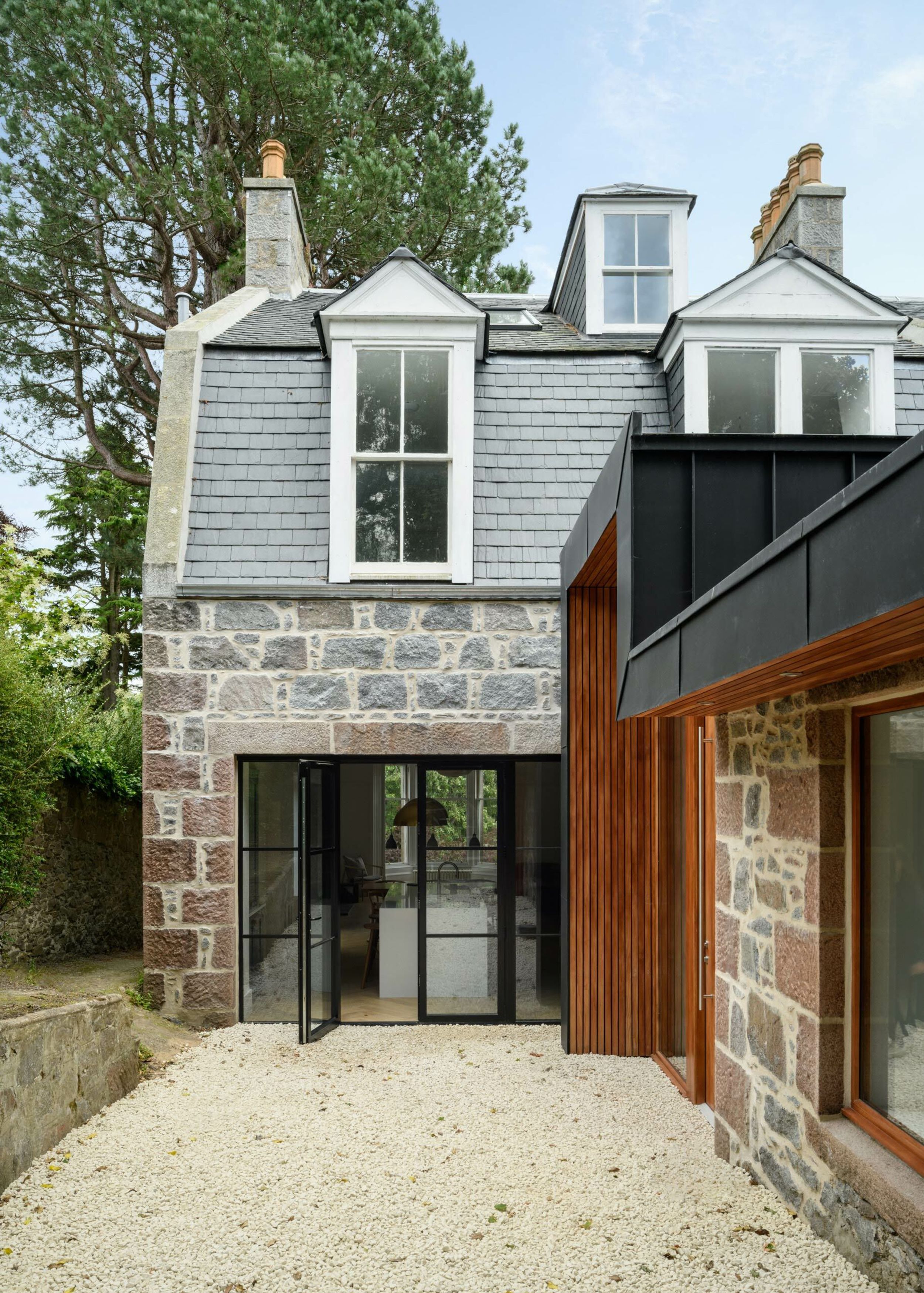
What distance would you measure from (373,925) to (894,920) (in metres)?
6.07

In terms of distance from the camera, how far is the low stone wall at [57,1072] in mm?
4176

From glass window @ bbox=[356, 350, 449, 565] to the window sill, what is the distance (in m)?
4.80

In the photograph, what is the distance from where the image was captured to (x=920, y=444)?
147 centimetres

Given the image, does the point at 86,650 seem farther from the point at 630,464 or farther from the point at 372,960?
the point at 630,464

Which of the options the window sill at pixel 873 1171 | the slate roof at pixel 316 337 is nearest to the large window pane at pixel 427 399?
the slate roof at pixel 316 337

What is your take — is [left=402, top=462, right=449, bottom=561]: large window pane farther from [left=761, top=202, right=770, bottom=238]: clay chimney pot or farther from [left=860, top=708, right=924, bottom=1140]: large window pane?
[left=761, top=202, right=770, bottom=238]: clay chimney pot

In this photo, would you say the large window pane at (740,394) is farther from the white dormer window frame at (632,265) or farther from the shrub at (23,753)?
the shrub at (23,753)

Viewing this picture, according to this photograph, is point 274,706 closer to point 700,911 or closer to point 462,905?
point 462,905

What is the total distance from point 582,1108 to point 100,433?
43.6 feet

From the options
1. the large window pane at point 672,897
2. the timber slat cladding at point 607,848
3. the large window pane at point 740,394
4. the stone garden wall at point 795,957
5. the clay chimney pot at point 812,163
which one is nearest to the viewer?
the stone garden wall at point 795,957

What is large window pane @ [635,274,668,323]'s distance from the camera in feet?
29.6

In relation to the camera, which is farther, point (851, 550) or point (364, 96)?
point (364, 96)

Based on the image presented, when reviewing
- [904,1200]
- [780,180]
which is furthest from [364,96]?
[904,1200]

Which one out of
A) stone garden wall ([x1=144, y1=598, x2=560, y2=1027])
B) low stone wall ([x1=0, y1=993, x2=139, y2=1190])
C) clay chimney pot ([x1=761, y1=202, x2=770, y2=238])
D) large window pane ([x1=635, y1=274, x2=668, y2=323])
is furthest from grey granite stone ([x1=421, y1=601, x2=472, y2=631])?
clay chimney pot ([x1=761, y1=202, x2=770, y2=238])
